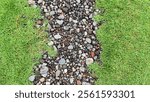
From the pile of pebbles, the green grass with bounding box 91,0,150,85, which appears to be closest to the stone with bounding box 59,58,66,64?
the pile of pebbles

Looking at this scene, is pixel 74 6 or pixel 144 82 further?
pixel 74 6

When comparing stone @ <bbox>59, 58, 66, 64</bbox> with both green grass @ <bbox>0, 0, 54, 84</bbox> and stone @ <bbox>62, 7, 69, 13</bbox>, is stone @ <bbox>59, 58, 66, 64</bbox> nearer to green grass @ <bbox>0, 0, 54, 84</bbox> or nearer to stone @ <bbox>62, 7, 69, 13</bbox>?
green grass @ <bbox>0, 0, 54, 84</bbox>

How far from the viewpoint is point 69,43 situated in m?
12.2

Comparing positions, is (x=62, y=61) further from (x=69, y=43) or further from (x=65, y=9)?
(x=65, y=9)

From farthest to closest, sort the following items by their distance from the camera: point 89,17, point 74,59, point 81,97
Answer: point 89,17 < point 74,59 < point 81,97

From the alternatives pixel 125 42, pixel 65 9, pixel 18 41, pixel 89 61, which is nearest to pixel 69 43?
pixel 89 61

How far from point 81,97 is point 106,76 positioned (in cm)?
103

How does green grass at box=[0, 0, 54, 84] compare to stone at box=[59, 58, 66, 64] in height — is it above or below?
above

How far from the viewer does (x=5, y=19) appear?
12445 millimetres

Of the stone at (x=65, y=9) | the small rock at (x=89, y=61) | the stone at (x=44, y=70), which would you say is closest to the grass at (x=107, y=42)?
the small rock at (x=89, y=61)

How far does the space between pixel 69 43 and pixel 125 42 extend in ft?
A: 5.50

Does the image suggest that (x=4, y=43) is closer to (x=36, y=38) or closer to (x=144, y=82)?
(x=36, y=38)

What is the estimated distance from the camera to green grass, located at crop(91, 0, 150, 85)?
11.6 m

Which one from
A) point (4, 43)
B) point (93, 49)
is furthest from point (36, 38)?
point (93, 49)
